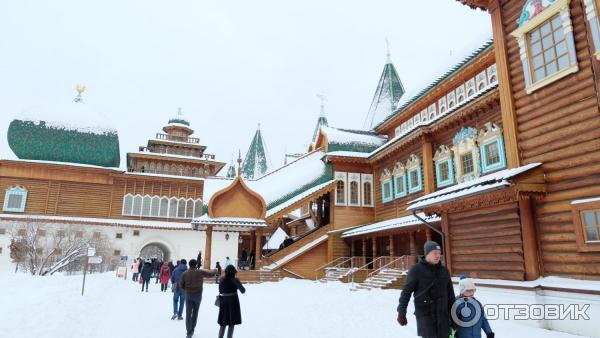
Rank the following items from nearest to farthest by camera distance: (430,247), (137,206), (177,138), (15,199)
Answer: (430,247)
(15,199)
(137,206)
(177,138)

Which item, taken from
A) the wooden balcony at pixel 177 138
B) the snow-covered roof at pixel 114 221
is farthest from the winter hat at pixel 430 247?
the wooden balcony at pixel 177 138

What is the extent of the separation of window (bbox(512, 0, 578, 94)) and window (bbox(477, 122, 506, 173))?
182 inches

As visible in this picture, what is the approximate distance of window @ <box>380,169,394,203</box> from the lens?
21.6m

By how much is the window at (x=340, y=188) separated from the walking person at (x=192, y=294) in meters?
16.1

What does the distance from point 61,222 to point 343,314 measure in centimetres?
2590

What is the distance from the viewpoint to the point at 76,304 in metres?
9.73

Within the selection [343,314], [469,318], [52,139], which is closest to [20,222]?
[52,139]

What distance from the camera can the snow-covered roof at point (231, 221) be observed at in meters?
20.0

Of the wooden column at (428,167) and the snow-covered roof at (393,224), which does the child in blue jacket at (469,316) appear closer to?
the snow-covered roof at (393,224)

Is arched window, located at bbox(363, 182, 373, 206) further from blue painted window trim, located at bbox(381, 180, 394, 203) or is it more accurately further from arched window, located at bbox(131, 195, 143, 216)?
arched window, located at bbox(131, 195, 143, 216)

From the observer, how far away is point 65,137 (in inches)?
1235

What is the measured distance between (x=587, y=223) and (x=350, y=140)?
663 inches

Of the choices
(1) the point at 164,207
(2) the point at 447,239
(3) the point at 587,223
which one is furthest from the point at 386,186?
(1) the point at 164,207

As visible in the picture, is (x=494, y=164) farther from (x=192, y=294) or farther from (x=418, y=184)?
(x=192, y=294)
